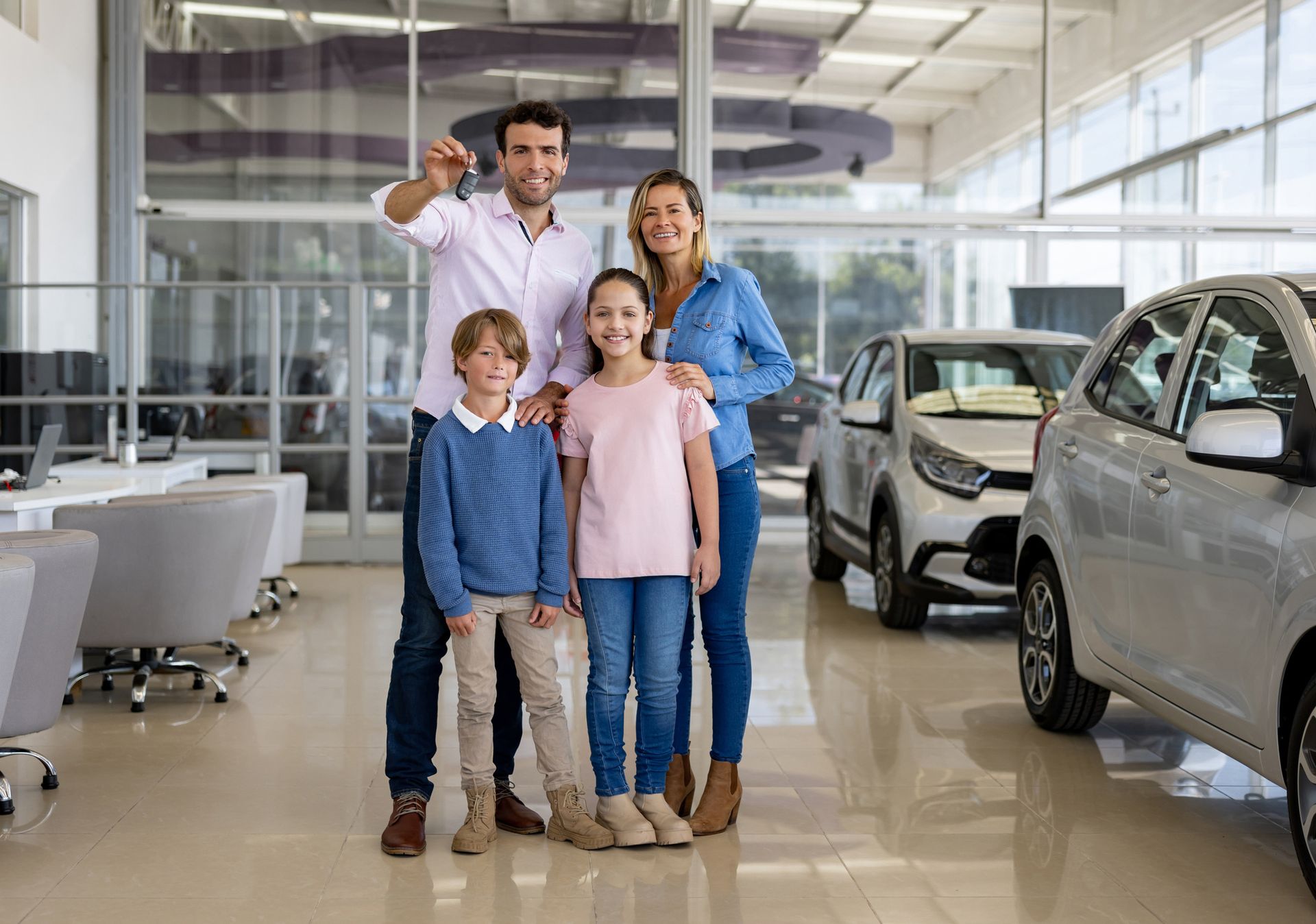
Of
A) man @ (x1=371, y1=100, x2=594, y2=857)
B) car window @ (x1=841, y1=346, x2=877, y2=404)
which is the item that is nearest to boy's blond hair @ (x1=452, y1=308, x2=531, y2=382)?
man @ (x1=371, y1=100, x2=594, y2=857)

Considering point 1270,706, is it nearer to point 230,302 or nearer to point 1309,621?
point 1309,621

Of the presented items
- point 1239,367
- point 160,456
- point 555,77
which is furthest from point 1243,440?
point 555,77

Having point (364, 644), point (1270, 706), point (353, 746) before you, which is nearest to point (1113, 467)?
point (1270, 706)

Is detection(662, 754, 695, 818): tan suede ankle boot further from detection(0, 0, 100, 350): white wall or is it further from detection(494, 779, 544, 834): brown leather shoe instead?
detection(0, 0, 100, 350): white wall

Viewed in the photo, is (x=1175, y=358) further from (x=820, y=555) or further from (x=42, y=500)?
(x=820, y=555)

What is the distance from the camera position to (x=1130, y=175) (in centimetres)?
1084

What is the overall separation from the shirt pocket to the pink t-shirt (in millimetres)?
129

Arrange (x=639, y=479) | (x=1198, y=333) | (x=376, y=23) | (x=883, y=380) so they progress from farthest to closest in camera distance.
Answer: (x=376, y=23) < (x=883, y=380) < (x=1198, y=333) < (x=639, y=479)

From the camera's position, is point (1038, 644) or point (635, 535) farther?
point (1038, 644)

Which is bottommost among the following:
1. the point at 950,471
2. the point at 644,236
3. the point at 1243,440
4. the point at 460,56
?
the point at 950,471

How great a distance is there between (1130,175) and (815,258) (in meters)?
2.67

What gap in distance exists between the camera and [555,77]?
419 inches

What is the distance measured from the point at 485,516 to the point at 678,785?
2.98ft

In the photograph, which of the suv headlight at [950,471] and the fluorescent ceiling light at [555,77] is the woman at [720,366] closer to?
the suv headlight at [950,471]
